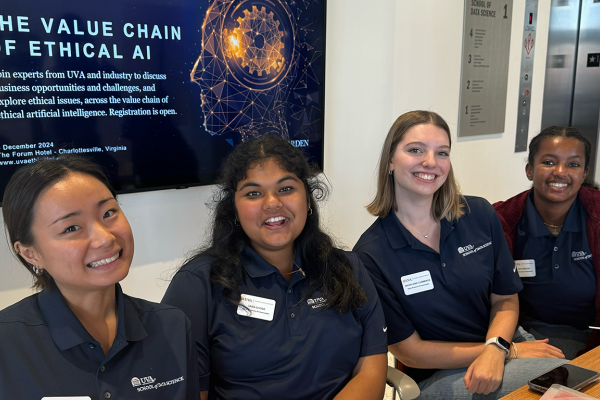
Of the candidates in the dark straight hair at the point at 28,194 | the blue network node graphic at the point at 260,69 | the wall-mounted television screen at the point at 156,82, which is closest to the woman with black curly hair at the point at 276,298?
the dark straight hair at the point at 28,194

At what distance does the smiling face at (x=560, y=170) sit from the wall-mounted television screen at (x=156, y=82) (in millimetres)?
1246

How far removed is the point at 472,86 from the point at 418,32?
710 millimetres

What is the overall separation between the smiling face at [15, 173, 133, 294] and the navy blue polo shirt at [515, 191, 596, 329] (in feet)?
6.20

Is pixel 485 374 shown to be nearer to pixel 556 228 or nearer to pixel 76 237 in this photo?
pixel 556 228

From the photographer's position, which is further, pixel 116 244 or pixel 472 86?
pixel 472 86

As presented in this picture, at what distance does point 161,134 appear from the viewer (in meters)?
2.41

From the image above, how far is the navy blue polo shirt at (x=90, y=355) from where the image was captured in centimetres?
109

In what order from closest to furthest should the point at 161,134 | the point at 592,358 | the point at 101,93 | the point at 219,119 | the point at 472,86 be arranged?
the point at 592,358, the point at 101,93, the point at 161,134, the point at 219,119, the point at 472,86

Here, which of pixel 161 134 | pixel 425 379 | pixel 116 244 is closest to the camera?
pixel 116 244

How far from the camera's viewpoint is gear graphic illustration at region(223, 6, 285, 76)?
2.59 m

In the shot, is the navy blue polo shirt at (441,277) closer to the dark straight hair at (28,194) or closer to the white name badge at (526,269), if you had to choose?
the white name badge at (526,269)

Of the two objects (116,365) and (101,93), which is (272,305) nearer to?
(116,365)

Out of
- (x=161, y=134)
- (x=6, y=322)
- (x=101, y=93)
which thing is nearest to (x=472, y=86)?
(x=161, y=134)

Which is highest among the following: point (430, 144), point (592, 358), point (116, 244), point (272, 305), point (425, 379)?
point (430, 144)
